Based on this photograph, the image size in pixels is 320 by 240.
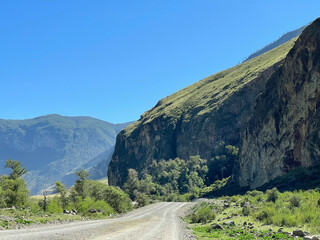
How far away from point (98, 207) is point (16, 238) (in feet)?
122

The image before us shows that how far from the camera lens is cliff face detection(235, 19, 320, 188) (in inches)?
2835

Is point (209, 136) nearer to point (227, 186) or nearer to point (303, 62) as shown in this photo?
point (227, 186)

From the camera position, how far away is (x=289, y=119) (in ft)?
269

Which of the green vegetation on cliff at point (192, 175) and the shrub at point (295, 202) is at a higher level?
the shrub at point (295, 202)

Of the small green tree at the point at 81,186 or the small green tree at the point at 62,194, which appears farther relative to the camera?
the small green tree at the point at 81,186

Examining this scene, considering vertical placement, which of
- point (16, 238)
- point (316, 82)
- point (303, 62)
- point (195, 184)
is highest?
point (303, 62)

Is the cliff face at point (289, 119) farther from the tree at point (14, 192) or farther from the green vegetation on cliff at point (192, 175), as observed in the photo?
the tree at point (14, 192)

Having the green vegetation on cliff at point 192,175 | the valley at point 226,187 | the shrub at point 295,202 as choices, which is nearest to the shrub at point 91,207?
the valley at point 226,187

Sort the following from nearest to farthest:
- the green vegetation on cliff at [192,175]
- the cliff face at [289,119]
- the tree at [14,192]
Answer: the tree at [14,192] < the cliff face at [289,119] < the green vegetation on cliff at [192,175]

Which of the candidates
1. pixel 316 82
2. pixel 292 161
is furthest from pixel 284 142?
pixel 316 82

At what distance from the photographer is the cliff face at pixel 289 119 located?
2835 inches

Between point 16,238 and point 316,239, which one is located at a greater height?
point 16,238

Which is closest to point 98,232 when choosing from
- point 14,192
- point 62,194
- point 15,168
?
point 14,192

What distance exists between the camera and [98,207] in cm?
5400
